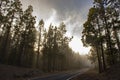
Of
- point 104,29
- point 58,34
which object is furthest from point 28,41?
point 104,29

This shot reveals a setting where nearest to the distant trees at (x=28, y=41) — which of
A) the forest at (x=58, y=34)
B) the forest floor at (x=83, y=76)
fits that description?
the forest at (x=58, y=34)

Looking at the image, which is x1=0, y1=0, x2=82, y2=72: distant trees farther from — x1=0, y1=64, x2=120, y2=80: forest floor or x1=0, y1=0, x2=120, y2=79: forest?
x1=0, y1=64, x2=120, y2=80: forest floor

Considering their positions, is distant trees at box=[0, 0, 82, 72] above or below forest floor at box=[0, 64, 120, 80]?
above

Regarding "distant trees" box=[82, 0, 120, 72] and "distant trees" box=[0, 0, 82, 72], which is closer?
"distant trees" box=[82, 0, 120, 72]

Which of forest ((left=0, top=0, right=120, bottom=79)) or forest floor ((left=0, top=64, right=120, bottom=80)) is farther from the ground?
forest ((left=0, top=0, right=120, bottom=79))

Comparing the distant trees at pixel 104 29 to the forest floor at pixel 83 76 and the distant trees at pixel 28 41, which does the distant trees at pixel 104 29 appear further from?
the distant trees at pixel 28 41

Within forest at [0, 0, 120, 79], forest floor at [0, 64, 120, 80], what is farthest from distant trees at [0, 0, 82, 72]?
forest floor at [0, 64, 120, 80]

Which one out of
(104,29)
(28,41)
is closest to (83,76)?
(104,29)

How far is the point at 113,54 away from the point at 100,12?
317 inches

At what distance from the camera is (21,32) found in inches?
1446

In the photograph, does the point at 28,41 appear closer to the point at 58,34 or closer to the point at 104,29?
the point at 58,34

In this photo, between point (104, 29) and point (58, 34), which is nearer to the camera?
Answer: point (104, 29)

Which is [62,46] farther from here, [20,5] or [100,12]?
[100,12]

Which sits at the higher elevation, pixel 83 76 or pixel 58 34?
pixel 58 34
